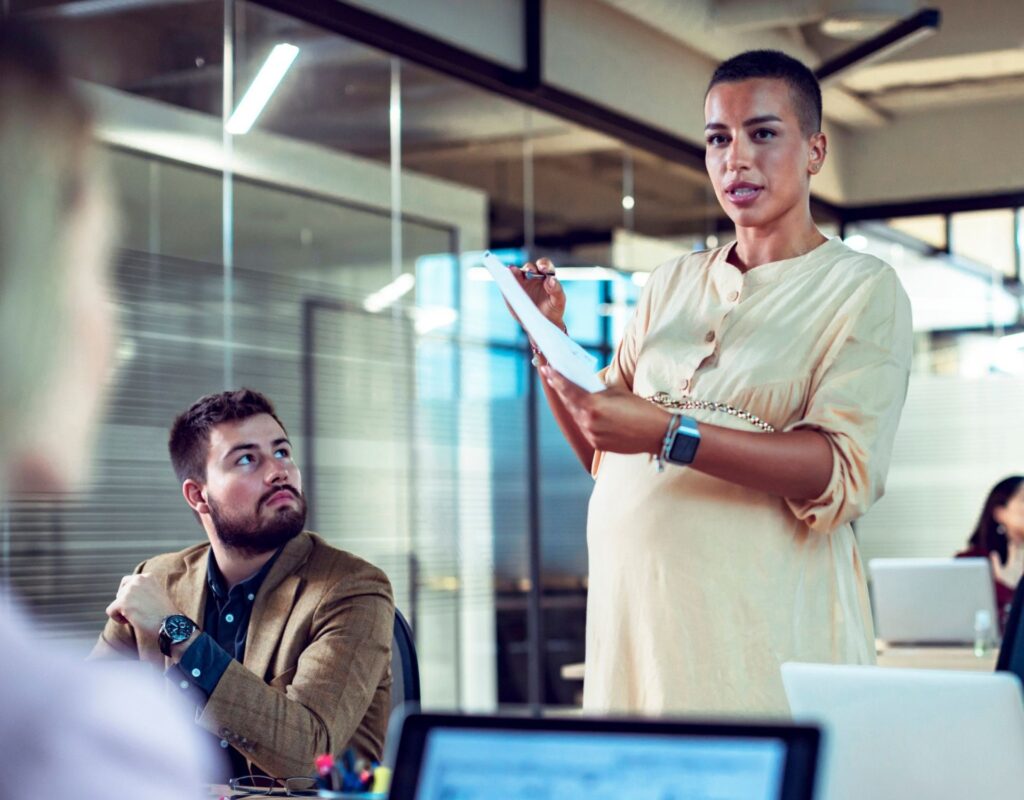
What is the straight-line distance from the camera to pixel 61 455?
0.68 m

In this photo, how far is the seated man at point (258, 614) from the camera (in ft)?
7.57

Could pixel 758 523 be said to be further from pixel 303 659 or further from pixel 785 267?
pixel 303 659

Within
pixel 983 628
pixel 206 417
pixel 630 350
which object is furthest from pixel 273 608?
pixel 983 628

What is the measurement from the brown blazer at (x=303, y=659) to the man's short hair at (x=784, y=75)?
113 cm

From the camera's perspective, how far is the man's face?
275 cm

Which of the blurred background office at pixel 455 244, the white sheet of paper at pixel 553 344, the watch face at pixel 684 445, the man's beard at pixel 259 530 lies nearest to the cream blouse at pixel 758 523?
the watch face at pixel 684 445

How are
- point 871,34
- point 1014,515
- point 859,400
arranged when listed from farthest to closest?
point 871,34 → point 1014,515 → point 859,400

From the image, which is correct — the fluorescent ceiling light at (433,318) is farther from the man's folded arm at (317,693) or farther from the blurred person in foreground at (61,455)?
the blurred person in foreground at (61,455)

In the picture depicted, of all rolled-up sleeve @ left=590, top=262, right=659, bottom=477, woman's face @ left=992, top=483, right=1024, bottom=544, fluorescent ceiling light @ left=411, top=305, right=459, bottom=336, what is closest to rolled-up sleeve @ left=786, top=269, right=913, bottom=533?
rolled-up sleeve @ left=590, top=262, right=659, bottom=477

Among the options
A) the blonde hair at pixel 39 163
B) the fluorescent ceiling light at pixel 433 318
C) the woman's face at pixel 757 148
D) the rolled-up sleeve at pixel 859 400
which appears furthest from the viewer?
the fluorescent ceiling light at pixel 433 318

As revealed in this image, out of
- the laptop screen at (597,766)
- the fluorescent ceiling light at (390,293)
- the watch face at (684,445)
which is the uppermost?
the fluorescent ceiling light at (390,293)

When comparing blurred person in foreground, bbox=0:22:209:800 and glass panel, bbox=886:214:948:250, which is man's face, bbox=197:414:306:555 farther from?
glass panel, bbox=886:214:948:250

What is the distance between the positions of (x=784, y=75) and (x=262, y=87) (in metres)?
3.60

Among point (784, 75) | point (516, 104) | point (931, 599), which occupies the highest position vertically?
point (516, 104)
